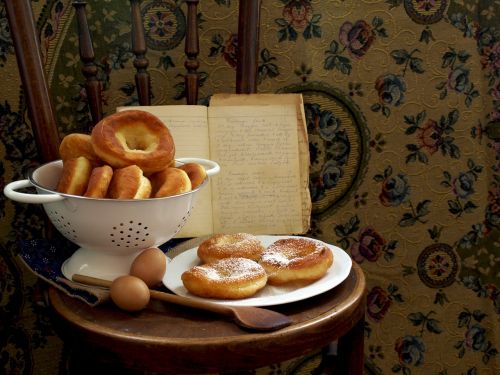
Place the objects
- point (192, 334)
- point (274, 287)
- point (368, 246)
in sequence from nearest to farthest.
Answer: point (192, 334)
point (274, 287)
point (368, 246)

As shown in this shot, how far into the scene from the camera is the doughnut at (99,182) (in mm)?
651

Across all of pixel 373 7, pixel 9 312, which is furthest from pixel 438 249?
pixel 9 312

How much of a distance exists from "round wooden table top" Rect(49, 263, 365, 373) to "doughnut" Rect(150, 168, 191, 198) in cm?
13

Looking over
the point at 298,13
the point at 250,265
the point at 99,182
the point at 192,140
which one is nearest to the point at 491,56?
the point at 298,13

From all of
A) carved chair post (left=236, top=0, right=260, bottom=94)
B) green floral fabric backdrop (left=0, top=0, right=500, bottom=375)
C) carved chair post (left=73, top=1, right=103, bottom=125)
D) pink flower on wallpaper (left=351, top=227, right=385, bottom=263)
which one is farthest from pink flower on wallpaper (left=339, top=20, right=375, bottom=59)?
carved chair post (left=73, top=1, right=103, bottom=125)

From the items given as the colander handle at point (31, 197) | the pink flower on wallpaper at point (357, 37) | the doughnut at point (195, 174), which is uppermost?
the pink flower on wallpaper at point (357, 37)

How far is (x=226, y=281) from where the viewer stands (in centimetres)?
65

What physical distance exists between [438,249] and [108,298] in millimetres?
781

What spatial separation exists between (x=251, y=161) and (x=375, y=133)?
0.34m

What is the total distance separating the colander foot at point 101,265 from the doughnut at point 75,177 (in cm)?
9

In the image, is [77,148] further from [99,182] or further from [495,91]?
[495,91]

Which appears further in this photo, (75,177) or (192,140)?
(192,140)

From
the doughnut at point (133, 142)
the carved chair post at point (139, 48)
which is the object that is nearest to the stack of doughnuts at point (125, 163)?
the doughnut at point (133, 142)

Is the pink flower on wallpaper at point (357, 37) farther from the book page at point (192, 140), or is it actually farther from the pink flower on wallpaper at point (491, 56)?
the book page at point (192, 140)
